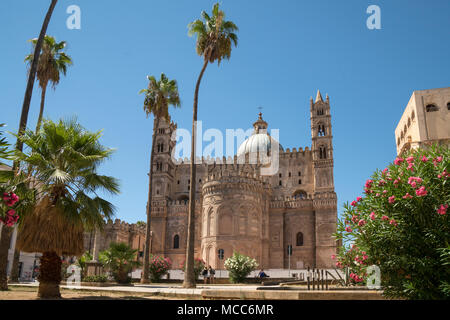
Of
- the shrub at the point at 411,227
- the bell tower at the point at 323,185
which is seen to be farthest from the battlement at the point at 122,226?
the shrub at the point at 411,227

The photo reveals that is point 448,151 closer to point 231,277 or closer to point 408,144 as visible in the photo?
point 231,277

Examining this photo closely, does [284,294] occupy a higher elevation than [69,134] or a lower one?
lower

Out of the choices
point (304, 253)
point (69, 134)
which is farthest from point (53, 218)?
point (304, 253)

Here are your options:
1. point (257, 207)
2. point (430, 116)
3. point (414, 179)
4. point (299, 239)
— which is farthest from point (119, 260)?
point (299, 239)

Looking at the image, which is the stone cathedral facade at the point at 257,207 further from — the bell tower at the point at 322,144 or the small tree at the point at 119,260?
the small tree at the point at 119,260

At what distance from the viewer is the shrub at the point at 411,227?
8.08 metres

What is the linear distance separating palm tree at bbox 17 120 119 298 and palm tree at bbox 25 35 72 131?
13.7 meters

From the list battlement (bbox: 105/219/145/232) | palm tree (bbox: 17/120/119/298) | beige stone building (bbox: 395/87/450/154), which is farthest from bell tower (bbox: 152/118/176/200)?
palm tree (bbox: 17/120/119/298)

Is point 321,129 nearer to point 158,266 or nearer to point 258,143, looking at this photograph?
point 258,143

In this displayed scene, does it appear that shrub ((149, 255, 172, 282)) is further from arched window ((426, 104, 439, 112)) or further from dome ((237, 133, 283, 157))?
dome ((237, 133, 283, 157))

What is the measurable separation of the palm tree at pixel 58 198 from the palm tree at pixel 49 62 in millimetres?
13663

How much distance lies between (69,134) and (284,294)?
28.5ft

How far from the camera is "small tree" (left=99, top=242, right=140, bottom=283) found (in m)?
22.9

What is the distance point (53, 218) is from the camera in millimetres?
12047
